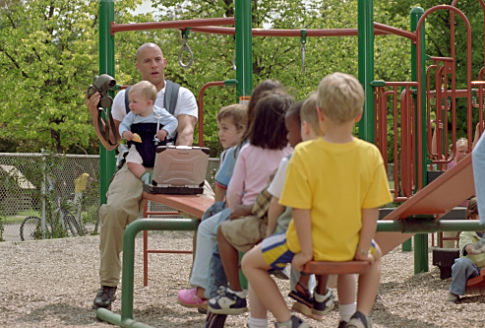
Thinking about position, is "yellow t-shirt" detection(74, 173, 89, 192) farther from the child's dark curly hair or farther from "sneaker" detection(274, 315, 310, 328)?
"sneaker" detection(274, 315, 310, 328)

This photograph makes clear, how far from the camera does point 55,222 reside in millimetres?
14406

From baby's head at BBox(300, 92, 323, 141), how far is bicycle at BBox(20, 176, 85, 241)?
11102 millimetres

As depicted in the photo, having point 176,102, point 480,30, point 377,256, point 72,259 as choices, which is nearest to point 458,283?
point 176,102

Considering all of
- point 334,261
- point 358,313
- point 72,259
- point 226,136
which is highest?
point 226,136

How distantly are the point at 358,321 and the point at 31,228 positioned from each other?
1213cm

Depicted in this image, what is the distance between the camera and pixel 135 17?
23.9m

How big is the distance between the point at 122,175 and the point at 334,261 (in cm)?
271

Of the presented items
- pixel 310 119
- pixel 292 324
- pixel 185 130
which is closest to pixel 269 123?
pixel 310 119

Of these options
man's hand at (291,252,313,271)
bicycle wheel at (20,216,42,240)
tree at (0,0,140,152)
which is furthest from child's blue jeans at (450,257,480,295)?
tree at (0,0,140,152)

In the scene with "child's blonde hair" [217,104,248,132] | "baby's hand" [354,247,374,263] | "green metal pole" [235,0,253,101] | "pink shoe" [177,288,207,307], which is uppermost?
"green metal pole" [235,0,253,101]

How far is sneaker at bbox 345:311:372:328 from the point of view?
3.58m

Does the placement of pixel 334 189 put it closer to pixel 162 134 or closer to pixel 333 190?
pixel 333 190

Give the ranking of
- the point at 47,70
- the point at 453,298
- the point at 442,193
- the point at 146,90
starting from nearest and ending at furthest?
the point at 442,193 → the point at 146,90 → the point at 453,298 → the point at 47,70

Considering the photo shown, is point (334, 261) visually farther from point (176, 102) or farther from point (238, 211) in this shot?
point (176, 102)
